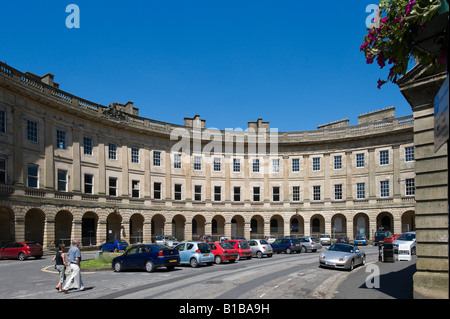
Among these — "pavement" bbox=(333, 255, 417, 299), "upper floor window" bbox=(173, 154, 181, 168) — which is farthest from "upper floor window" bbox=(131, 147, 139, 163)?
"pavement" bbox=(333, 255, 417, 299)

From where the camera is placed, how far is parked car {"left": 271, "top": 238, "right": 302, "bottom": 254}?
35062 millimetres

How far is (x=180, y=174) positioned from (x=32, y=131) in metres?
20.8

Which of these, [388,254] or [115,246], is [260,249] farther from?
[115,246]

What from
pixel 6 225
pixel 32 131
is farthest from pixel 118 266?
pixel 32 131

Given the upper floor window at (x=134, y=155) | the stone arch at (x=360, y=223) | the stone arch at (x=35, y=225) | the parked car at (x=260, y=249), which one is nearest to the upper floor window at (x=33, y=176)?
the stone arch at (x=35, y=225)

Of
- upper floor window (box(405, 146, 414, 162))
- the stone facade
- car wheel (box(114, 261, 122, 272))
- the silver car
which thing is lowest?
car wheel (box(114, 261, 122, 272))

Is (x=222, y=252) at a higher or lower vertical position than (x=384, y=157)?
lower

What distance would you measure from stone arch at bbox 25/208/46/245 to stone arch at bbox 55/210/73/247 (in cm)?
217

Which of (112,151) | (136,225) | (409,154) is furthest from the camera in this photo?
(136,225)

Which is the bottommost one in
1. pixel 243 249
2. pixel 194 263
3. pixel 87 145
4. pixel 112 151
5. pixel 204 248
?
pixel 243 249

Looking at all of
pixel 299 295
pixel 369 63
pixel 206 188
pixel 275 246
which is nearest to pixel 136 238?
pixel 206 188

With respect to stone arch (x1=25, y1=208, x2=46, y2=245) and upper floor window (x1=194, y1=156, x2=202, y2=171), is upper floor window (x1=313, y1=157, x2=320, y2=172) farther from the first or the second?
stone arch (x1=25, y1=208, x2=46, y2=245)

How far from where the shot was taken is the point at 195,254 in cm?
2361

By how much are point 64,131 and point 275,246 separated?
24914mm
